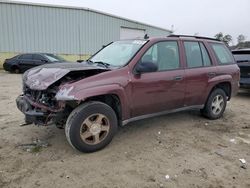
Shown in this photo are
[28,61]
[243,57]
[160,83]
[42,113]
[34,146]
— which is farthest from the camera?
[28,61]

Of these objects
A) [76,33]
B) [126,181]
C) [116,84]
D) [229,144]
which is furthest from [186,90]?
[76,33]

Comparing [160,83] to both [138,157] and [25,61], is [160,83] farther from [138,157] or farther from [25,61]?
[25,61]

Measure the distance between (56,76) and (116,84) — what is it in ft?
3.00

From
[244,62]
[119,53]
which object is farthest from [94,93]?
[244,62]

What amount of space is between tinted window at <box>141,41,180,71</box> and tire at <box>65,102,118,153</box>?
1205mm

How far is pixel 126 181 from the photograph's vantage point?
11.3 feet

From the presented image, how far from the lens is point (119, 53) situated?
5.09 meters

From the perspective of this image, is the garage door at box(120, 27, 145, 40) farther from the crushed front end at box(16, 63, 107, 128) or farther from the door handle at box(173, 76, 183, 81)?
the crushed front end at box(16, 63, 107, 128)

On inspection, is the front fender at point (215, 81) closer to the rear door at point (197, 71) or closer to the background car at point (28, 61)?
the rear door at point (197, 71)

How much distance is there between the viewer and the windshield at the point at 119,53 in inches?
188

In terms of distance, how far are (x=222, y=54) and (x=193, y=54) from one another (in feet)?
3.72

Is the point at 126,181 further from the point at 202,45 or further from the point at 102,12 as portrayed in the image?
the point at 102,12

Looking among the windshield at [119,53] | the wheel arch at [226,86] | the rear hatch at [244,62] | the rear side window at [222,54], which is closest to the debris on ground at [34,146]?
the windshield at [119,53]

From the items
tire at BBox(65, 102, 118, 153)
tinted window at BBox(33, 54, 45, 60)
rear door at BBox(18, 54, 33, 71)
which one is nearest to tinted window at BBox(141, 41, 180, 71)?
tire at BBox(65, 102, 118, 153)
